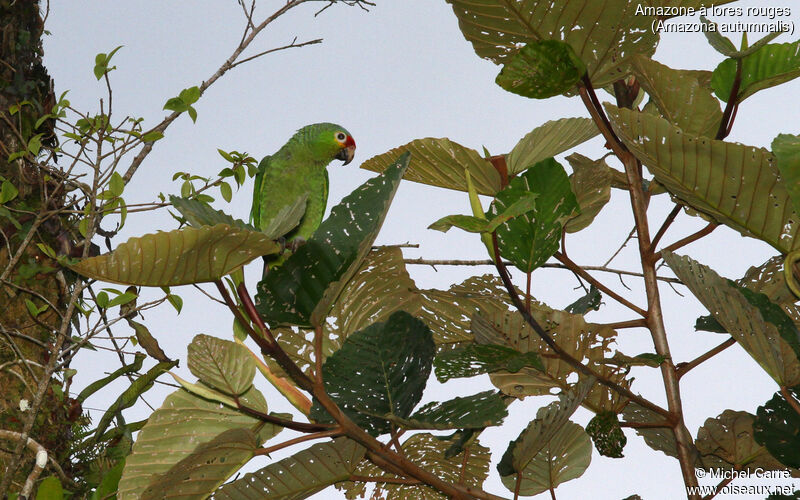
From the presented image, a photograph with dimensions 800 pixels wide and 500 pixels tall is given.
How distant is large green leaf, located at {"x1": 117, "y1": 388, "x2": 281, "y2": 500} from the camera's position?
0.93m

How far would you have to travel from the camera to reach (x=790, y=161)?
0.80m

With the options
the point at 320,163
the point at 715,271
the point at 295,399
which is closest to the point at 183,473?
the point at 295,399

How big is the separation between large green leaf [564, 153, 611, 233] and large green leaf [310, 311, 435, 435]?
370 millimetres

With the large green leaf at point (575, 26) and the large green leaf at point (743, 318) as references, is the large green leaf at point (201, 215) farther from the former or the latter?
the large green leaf at point (743, 318)

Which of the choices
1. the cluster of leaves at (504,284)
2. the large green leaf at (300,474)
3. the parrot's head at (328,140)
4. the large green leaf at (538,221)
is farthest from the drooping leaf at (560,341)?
the parrot's head at (328,140)

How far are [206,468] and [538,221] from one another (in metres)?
0.52

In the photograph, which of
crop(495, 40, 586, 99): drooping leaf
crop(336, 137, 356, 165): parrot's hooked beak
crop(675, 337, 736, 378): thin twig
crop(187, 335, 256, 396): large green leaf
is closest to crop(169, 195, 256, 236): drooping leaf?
crop(187, 335, 256, 396): large green leaf

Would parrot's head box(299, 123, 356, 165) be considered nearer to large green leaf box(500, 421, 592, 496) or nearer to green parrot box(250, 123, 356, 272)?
green parrot box(250, 123, 356, 272)

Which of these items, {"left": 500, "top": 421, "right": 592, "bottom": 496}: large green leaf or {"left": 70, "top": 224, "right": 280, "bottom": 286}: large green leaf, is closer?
{"left": 70, "top": 224, "right": 280, "bottom": 286}: large green leaf

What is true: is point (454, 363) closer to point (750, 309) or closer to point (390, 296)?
point (390, 296)

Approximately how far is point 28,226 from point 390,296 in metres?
2.27

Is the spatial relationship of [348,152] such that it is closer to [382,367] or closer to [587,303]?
[587,303]

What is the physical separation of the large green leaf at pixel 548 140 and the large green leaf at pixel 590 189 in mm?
80

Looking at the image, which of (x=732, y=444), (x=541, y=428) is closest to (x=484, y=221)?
(x=541, y=428)
